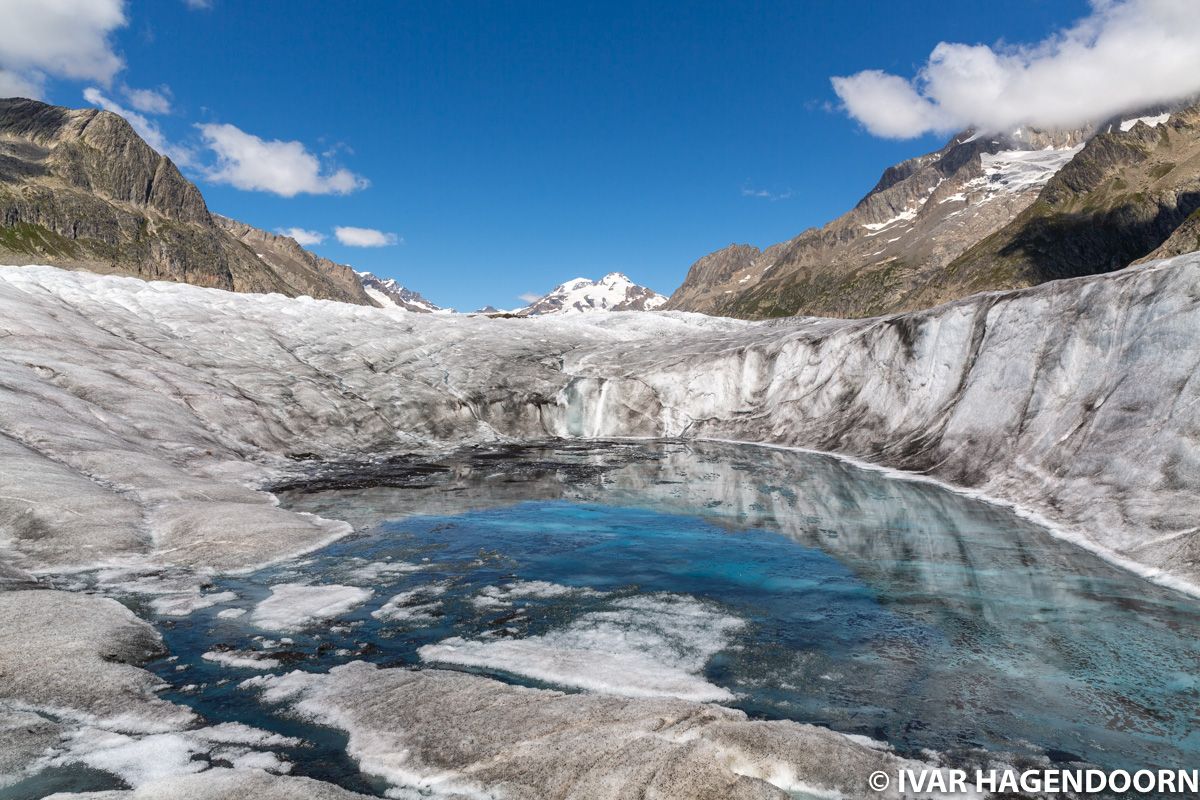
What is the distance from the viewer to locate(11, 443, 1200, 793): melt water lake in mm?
7668

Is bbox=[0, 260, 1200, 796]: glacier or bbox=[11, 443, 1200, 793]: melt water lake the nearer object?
bbox=[11, 443, 1200, 793]: melt water lake

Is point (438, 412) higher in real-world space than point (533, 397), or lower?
lower

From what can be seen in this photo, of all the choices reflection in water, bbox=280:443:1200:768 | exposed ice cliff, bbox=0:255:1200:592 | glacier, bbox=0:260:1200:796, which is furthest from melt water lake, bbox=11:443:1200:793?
exposed ice cliff, bbox=0:255:1200:592

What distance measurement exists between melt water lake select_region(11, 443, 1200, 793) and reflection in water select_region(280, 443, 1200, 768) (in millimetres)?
48

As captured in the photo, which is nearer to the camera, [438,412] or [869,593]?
[869,593]

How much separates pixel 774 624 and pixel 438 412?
3247 centimetres

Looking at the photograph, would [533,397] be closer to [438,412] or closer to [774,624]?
[438,412]

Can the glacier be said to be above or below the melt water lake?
above

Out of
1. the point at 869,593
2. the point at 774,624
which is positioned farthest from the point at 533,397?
the point at 774,624

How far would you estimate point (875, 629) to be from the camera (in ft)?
34.7

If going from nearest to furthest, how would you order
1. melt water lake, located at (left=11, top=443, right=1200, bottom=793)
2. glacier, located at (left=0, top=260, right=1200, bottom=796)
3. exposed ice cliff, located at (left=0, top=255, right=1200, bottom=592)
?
1. melt water lake, located at (left=11, top=443, right=1200, bottom=793)
2. glacier, located at (left=0, top=260, right=1200, bottom=796)
3. exposed ice cliff, located at (left=0, top=255, right=1200, bottom=592)

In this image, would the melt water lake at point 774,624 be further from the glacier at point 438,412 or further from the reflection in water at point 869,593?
the glacier at point 438,412

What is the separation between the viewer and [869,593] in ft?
40.9

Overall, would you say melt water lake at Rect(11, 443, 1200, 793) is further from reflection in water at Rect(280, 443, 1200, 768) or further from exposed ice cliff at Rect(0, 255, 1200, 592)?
exposed ice cliff at Rect(0, 255, 1200, 592)
